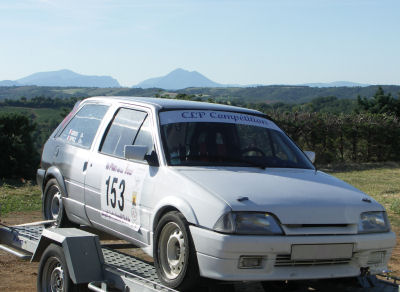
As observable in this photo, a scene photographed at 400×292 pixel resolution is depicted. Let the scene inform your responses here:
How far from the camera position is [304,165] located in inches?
238

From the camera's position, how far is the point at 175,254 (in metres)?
4.93

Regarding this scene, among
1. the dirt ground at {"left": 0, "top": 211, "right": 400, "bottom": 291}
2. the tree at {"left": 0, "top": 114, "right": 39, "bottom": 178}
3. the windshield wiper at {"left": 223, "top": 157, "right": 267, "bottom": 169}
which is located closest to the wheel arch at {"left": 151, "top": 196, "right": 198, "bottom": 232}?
the windshield wiper at {"left": 223, "top": 157, "right": 267, "bottom": 169}

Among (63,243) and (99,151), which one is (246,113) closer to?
(99,151)

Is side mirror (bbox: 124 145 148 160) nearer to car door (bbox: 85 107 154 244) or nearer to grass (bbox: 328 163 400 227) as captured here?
car door (bbox: 85 107 154 244)

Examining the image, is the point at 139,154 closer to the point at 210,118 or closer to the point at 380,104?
the point at 210,118

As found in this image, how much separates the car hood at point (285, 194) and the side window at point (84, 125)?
176 cm

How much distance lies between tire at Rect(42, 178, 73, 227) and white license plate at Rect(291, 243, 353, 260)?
3236mm


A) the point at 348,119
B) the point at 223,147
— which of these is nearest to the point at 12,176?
the point at 348,119

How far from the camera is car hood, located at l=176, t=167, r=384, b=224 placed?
15.1 ft

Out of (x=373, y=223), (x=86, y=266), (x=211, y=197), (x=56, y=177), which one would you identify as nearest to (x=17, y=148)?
(x=56, y=177)

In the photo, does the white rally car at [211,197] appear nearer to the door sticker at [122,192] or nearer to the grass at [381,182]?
the door sticker at [122,192]

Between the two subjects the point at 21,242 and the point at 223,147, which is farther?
the point at 21,242

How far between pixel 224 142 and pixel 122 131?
1.07 metres

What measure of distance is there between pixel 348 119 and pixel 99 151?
76.0 ft
